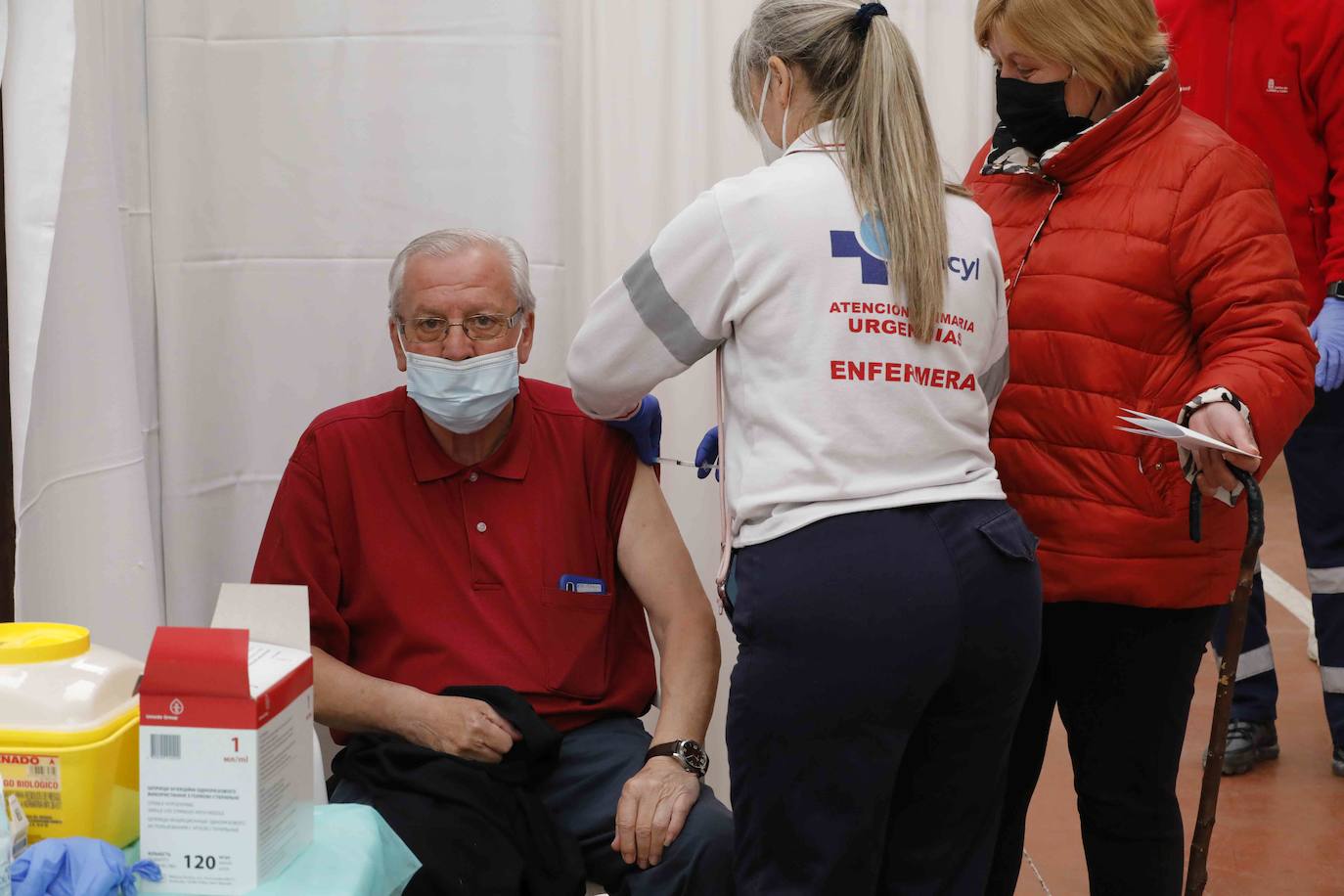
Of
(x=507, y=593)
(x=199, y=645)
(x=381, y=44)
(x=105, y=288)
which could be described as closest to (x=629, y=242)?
(x=381, y=44)

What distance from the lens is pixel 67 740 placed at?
1229 mm

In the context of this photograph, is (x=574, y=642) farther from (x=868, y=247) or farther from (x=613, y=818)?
(x=868, y=247)

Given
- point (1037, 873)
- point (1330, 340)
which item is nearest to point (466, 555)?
point (1037, 873)

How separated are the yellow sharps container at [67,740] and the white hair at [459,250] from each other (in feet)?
3.35

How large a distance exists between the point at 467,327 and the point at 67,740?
104cm

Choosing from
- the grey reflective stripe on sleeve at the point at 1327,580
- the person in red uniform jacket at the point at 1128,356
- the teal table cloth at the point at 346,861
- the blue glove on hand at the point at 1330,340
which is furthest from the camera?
the grey reflective stripe on sleeve at the point at 1327,580

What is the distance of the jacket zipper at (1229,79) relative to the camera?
280cm

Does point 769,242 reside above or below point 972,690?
above

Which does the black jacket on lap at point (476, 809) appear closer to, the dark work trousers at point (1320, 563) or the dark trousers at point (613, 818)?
the dark trousers at point (613, 818)

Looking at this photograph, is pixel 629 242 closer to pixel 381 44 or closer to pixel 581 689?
pixel 381 44

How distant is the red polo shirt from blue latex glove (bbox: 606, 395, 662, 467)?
0.02 metres

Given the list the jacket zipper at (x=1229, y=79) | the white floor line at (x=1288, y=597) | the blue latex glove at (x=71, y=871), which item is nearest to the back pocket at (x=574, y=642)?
the blue latex glove at (x=71, y=871)

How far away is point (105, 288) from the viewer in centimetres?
184

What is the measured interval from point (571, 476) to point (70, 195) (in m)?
0.82
